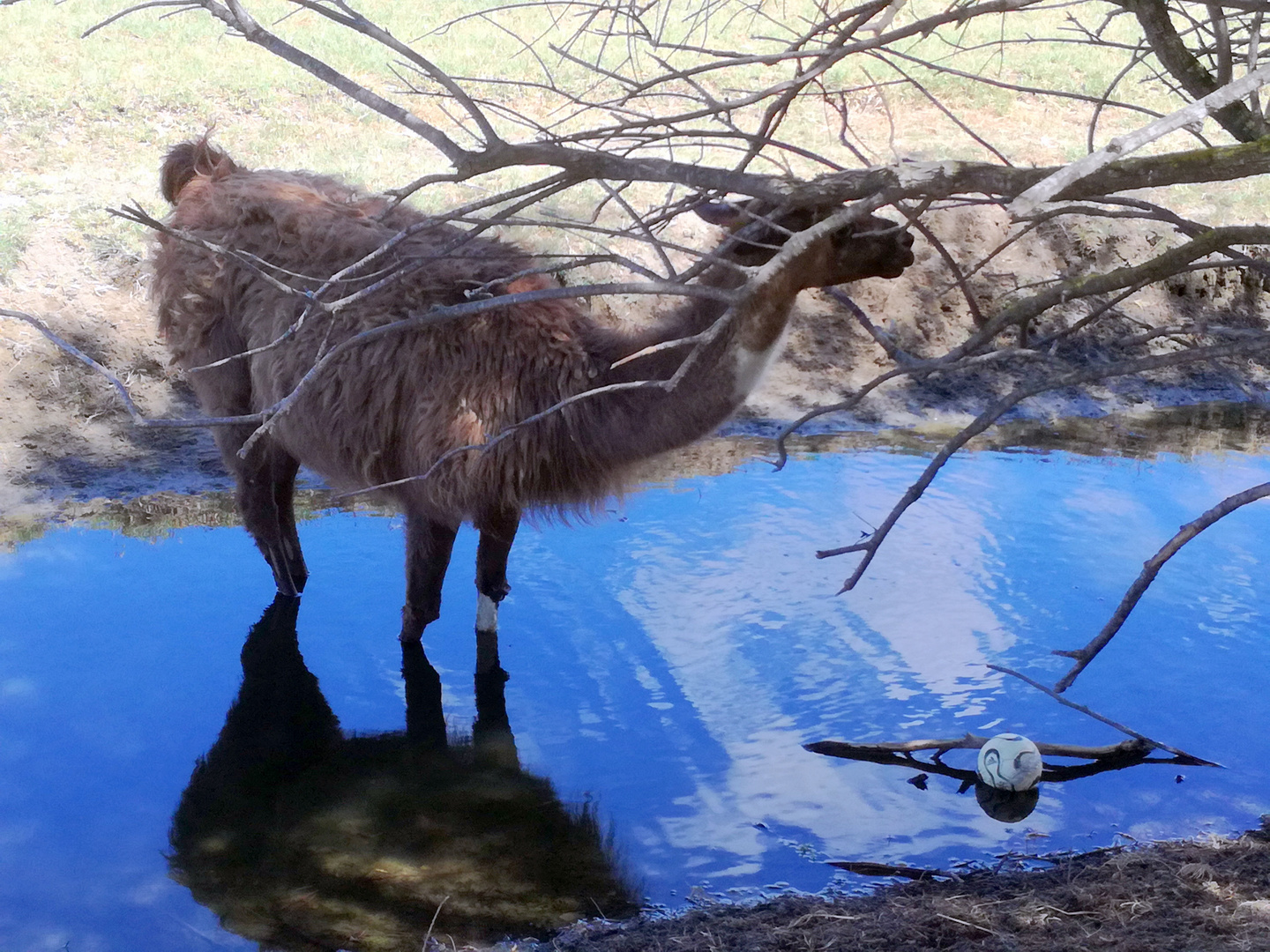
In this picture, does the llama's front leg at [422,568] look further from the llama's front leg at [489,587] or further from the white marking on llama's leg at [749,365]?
the white marking on llama's leg at [749,365]

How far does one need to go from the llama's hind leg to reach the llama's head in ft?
8.11

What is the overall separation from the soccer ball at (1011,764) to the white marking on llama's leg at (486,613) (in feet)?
6.38

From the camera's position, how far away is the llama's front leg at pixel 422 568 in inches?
170

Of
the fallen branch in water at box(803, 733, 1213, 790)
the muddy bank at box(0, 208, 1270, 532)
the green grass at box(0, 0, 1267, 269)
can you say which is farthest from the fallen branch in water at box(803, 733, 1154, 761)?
the green grass at box(0, 0, 1267, 269)

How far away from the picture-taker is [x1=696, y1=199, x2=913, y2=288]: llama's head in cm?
311

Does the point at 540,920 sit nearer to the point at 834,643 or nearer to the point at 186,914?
the point at 186,914

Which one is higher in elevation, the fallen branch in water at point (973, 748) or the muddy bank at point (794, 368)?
the muddy bank at point (794, 368)

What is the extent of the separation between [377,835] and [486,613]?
1298 millimetres

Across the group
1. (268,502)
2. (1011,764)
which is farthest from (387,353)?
(1011,764)

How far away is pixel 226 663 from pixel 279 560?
2.14 feet

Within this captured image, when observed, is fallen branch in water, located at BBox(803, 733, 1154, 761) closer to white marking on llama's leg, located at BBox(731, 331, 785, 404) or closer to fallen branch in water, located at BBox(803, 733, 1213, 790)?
fallen branch in water, located at BBox(803, 733, 1213, 790)

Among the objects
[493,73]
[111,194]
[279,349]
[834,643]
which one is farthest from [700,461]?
[493,73]

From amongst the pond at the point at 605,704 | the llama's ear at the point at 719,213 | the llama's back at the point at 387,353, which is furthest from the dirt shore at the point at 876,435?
the llama's back at the point at 387,353

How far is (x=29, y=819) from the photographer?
3.39 meters
